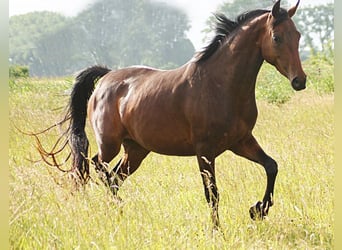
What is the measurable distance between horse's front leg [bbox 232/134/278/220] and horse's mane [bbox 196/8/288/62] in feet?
2.17

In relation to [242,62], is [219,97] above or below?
below

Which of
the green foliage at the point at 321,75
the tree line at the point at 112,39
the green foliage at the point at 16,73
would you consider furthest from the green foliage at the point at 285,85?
the tree line at the point at 112,39

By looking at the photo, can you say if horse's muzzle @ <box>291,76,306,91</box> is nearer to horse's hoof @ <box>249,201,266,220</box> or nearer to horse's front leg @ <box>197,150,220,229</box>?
horse's front leg @ <box>197,150,220,229</box>

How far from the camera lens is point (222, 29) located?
3.44 meters

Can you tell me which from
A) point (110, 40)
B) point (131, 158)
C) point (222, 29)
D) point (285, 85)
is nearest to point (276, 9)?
point (222, 29)

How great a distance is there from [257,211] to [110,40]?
27.0 metres

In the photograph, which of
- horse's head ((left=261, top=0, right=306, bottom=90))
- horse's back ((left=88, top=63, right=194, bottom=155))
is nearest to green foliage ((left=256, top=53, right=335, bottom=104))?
horse's back ((left=88, top=63, right=194, bottom=155))

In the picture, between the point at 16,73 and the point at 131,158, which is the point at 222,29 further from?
the point at 16,73

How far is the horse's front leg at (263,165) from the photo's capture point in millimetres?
3242

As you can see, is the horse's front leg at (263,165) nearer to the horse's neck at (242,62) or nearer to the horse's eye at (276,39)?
the horse's neck at (242,62)

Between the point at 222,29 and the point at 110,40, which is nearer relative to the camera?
the point at 222,29

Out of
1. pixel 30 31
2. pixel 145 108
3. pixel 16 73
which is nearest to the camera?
pixel 145 108

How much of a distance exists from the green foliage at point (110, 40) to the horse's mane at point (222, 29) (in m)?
22.0

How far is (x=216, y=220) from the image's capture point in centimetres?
311
